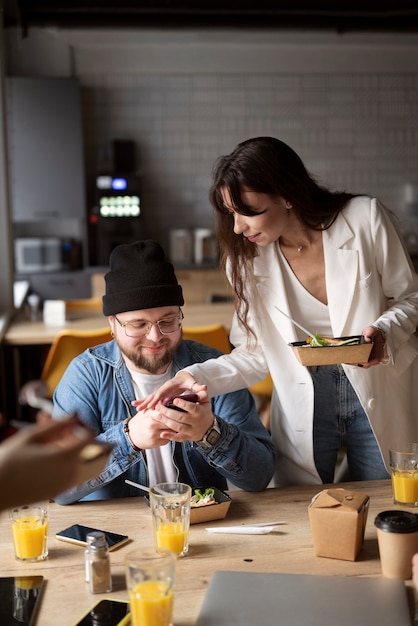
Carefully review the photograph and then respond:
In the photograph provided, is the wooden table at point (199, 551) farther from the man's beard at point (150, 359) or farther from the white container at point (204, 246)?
the white container at point (204, 246)

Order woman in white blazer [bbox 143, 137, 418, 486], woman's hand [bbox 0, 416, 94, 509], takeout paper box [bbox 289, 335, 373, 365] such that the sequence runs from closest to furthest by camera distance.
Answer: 1. woman's hand [bbox 0, 416, 94, 509]
2. takeout paper box [bbox 289, 335, 373, 365]
3. woman in white blazer [bbox 143, 137, 418, 486]

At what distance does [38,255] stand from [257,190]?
499cm

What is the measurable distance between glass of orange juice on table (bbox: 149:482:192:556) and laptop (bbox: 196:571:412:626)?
0.12m

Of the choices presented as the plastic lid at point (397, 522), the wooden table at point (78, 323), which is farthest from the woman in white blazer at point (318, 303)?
the wooden table at point (78, 323)

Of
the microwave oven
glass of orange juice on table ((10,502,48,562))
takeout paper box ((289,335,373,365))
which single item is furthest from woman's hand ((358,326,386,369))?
the microwave oven

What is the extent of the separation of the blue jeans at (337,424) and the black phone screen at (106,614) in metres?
1.11

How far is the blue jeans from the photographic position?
2.39 m

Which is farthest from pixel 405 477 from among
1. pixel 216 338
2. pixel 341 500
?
pixel 216 338

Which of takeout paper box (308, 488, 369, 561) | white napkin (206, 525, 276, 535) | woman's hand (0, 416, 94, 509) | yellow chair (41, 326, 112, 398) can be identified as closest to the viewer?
woman's hand (0, 416, 94, 509)

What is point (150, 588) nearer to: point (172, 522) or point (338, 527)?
point (172, 522)

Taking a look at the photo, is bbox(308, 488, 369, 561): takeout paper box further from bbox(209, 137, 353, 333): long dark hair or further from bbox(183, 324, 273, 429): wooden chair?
bbox(183, 324, 273, 429): wooden chair

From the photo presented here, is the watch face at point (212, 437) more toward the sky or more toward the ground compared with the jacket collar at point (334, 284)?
more toward the ground

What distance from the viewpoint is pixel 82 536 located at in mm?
1710

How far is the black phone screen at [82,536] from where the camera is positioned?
1.68 metres
